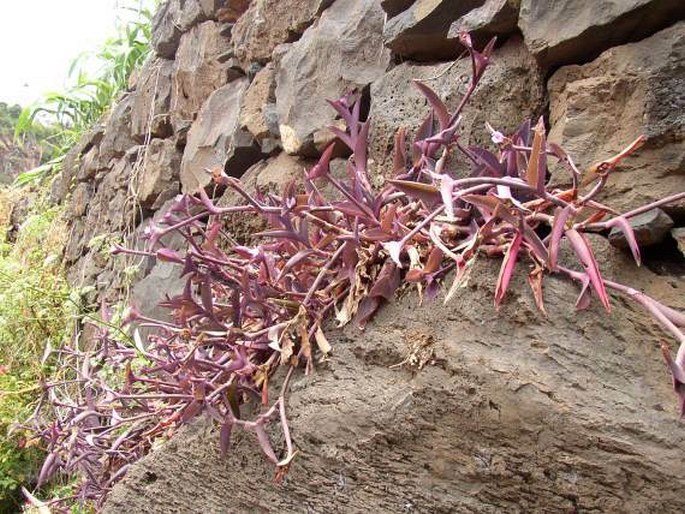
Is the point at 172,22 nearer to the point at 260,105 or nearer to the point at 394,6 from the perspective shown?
the point at 260,105

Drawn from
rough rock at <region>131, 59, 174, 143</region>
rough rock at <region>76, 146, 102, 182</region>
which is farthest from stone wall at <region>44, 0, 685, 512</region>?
rough rock at <region>76, 146, 102, 182</region>

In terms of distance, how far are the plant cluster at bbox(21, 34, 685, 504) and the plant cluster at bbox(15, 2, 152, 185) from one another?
292 cm

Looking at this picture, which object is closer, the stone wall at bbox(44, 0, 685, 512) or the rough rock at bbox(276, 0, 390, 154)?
the stone wall at bbox(44, 0, 685, 512)

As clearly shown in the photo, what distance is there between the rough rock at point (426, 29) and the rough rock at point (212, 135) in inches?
35.0

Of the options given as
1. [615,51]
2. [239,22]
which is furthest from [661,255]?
[239,22]

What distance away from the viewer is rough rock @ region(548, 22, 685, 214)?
105 centimetres

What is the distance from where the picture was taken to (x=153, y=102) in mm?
3145

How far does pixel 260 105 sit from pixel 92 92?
112 inches

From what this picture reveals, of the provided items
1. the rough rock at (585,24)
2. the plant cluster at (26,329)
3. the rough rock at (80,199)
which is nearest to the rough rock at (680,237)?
the rough rock at (585,24)

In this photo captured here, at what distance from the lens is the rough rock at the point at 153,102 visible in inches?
121

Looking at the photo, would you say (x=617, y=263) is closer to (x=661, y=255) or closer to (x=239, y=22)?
(x=661, y=255)

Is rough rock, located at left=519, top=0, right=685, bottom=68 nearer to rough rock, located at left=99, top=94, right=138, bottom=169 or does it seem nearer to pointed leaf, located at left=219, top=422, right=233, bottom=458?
pointed leaf, located at left=219, top=422, right=233, bottom=458

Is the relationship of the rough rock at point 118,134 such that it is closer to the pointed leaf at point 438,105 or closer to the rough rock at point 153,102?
the rough rock at point 153,102

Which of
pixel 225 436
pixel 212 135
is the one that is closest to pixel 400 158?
pixel 225 436
